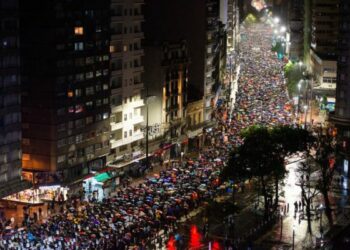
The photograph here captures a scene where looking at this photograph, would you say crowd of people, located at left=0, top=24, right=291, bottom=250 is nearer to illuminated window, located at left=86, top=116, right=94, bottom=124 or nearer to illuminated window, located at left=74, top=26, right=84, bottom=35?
illuminated window, located at left=86, top=116, right=94, bottom=124

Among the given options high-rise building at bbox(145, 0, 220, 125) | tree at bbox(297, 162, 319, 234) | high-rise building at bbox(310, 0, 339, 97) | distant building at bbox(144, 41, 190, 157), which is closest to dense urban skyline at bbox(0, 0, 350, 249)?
distant building at bbox(144, 41, 190, 157)

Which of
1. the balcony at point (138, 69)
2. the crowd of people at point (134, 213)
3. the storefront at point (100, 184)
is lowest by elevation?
the storefront at point (100, 184)

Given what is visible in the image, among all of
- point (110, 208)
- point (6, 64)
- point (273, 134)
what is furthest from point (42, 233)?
point (273, 134)

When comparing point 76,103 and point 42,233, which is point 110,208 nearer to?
point 42,233

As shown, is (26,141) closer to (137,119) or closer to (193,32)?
(137,119)

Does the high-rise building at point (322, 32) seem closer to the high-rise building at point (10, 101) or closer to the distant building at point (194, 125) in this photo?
the distant building at point (194, 125)

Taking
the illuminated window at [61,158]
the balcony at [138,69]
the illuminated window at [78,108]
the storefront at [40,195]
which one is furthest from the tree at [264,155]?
the balcony at [138,69]
